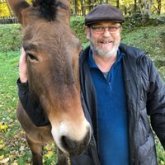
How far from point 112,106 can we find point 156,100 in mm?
467

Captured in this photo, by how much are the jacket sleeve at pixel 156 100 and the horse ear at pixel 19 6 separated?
1.27 meters

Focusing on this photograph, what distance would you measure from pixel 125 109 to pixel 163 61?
26.5ft

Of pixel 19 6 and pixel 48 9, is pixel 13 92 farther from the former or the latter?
pixel 48 9

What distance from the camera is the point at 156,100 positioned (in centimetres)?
356

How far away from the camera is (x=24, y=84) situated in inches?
132

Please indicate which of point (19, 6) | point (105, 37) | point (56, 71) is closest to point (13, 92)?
point (19, 6)

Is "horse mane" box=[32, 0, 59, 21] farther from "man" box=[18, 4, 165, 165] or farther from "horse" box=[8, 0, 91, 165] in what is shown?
"man" box=[18, 4, 165, 165]

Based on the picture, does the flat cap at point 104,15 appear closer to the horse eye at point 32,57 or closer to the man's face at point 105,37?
the man's face at point 105,37

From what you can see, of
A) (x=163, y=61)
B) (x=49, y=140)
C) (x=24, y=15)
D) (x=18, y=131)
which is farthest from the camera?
(x=163, y=61)

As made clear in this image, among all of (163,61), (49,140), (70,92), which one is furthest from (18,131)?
(163,61)

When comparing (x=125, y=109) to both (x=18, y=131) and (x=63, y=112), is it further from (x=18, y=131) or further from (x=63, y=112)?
(x=18, y=131)

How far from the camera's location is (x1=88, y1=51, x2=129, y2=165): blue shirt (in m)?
3.39

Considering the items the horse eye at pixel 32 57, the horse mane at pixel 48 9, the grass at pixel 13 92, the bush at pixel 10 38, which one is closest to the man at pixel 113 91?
the horse eye at pixel 32 57

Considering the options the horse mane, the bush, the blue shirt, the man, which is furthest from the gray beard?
the bush
